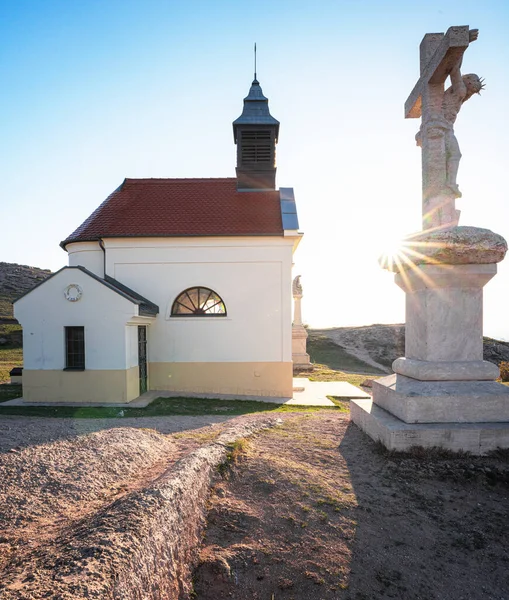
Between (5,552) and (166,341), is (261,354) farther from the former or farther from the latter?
(5,552)

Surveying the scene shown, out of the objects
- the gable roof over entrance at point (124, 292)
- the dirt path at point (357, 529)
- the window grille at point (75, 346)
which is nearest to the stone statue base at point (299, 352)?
the gable roof over entrance at point (124, 292)

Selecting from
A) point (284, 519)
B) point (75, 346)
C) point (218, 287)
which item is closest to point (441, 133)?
point (284, 519)

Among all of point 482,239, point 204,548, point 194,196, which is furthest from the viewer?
point 194,196

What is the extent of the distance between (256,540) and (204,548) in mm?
401

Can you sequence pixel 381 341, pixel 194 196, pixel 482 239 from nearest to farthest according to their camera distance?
pixel 482 239, pixel 194 196, pixel 381 341

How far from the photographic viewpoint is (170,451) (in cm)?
491

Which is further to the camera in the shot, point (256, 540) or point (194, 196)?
point (194, 196)

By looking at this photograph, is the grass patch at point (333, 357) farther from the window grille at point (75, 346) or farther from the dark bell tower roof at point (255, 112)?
the window grille at point (75, 346)

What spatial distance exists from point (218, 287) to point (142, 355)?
3688mm

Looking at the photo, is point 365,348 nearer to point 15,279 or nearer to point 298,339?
point 298,339

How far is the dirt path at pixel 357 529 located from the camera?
2.60 metres

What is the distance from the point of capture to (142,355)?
13.9m

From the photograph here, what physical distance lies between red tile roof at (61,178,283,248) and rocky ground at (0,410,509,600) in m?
10.5

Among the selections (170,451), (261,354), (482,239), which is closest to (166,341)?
(261,354)
